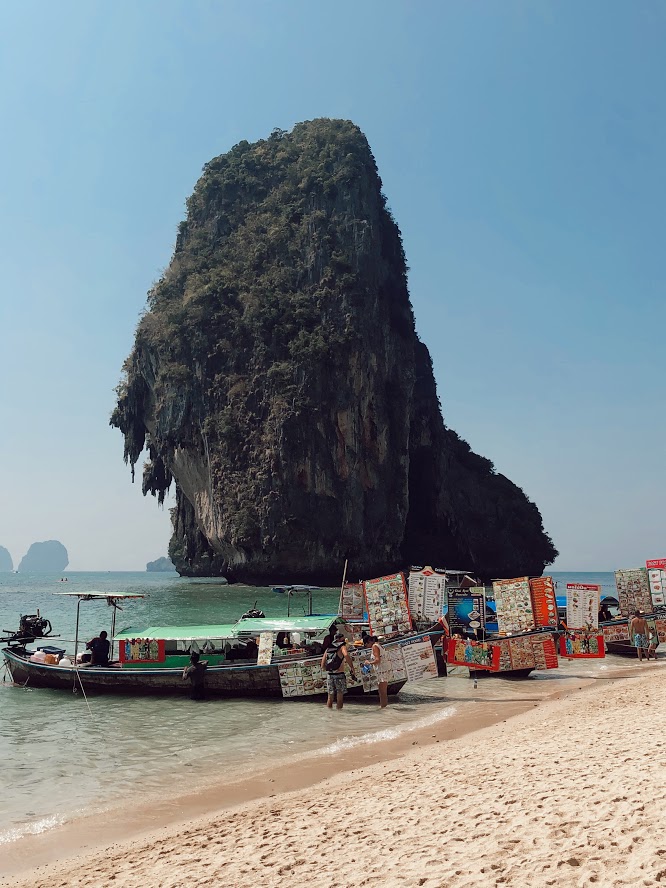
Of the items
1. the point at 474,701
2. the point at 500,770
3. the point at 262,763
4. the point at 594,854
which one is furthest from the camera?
the point at 474,701

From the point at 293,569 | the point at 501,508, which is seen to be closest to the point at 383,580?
the point at 293,569

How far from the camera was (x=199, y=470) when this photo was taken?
202ft

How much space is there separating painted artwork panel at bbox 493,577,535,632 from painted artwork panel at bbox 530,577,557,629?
235 mm

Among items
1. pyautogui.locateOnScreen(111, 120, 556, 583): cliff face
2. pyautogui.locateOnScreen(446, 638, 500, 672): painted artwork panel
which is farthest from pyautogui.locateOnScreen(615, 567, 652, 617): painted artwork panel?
pyautogui.locateOnScreen(111, 120, 556, 583): cliff face

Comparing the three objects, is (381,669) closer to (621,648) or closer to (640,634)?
(640,634)

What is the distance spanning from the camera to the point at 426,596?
1756 cm

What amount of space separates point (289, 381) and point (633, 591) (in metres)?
40.6

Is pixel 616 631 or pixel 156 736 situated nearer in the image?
pixel 156 736

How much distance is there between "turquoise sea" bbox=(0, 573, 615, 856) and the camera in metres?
8.95

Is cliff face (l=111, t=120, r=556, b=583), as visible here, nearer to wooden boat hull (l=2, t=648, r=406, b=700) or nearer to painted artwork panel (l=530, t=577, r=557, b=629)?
wooden boat hull (l=2, t=648, r=406, b=700)

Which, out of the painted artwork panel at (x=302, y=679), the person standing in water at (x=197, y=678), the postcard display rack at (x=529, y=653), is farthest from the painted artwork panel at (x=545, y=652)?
the person standing in water at (x=197, y=678)

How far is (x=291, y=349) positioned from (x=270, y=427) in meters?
7.41

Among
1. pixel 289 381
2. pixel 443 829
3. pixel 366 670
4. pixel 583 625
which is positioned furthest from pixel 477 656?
pixel 289 381

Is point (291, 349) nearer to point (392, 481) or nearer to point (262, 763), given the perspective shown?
point (392, 481)
